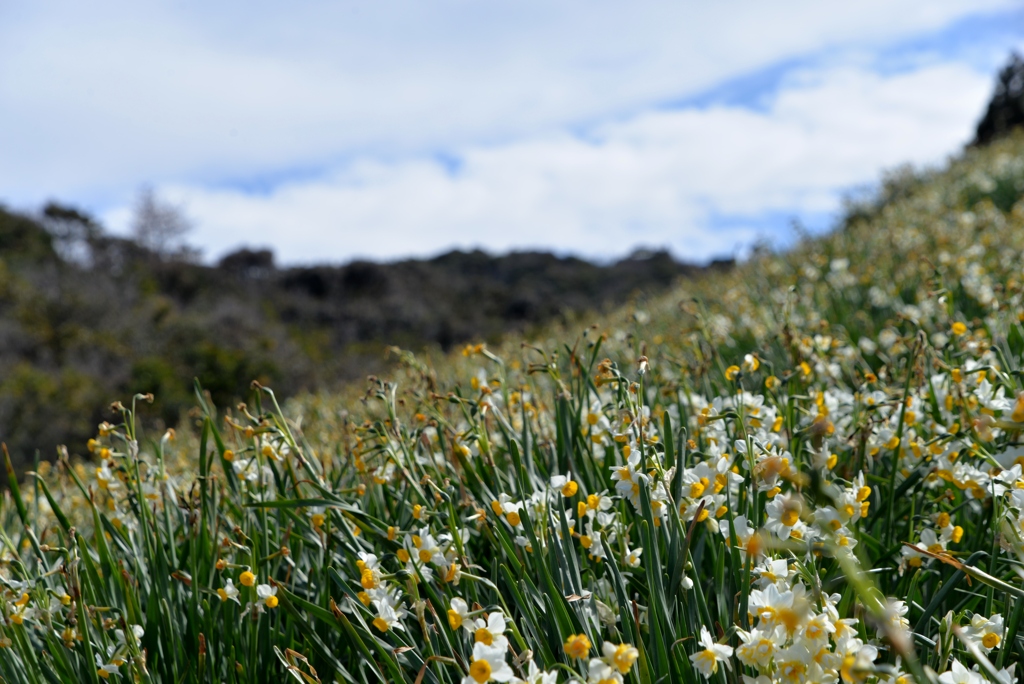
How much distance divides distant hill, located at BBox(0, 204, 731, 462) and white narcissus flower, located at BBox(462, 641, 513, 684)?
129 inches

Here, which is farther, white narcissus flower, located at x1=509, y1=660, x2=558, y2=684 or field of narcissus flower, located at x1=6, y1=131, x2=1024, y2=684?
field of narcissus flower, located at x1=6, y1=131, x2=1024, y2=684

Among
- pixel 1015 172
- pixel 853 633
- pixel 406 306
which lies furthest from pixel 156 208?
pixel 853 633

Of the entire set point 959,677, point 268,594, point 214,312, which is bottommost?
point 959,677

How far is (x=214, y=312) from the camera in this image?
16734 mm

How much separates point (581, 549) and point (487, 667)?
0.67 metres

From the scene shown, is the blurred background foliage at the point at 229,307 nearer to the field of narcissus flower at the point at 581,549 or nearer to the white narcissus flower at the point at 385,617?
the field of narcissus flower at the point at 581,549

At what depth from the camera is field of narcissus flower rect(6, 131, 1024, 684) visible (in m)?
1.47

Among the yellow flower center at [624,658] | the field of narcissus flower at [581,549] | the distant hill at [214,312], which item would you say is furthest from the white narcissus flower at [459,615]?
the distant hill at [214,312]

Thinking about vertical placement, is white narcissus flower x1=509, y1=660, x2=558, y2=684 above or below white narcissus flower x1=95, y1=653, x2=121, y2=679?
above

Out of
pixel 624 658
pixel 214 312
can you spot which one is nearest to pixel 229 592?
pixel 624 658

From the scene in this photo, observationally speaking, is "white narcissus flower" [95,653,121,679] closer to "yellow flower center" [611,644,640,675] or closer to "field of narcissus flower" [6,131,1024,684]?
"field of narcissus flower" [6,131,1024,684]

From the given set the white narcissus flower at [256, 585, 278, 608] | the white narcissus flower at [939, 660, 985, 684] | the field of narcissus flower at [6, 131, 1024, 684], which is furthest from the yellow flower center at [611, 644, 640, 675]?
the white narcissus flower at [256, 585, 278, 608]

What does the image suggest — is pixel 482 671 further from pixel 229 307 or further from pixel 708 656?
pixel 229 307

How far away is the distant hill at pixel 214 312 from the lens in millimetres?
10234
